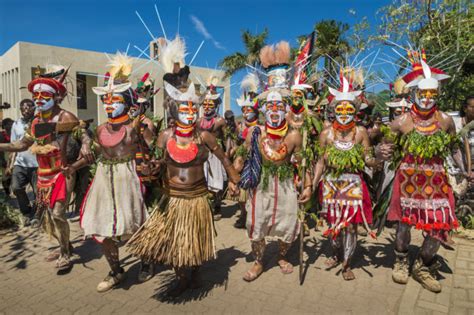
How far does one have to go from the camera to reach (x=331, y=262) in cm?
470

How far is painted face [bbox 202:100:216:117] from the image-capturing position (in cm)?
695

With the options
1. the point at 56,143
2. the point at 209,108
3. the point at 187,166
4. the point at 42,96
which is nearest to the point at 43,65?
the point at 209,108

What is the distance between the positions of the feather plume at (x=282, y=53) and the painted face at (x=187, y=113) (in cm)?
182

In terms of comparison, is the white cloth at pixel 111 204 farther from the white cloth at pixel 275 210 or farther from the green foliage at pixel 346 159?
the green foliage at pixel 346 159

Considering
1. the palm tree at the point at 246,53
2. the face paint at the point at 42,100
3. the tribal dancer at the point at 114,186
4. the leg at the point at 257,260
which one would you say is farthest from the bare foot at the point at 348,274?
the palm tree at the point at 246,53

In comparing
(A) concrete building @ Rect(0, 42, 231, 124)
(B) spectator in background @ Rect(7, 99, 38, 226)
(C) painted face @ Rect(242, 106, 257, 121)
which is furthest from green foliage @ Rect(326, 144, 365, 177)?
(A) concrete building @ Rect(0, 42, 231, 124)

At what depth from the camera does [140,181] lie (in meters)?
4.09

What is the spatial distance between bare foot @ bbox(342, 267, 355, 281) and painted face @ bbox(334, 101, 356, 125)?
72.6 inches

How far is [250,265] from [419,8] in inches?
365

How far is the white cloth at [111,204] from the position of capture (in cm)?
389

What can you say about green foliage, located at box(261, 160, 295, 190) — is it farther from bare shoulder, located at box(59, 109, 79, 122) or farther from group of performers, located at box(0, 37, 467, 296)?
bare shoulder, located at box(59, 109, 79, 122)

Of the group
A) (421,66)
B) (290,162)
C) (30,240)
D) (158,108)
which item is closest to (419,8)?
(421,66)

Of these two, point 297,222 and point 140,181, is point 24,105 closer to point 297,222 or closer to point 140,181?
point 140,181

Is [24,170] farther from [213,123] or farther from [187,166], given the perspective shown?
[187,166]
